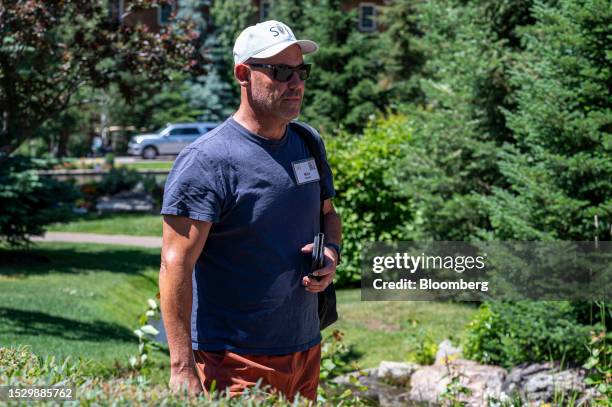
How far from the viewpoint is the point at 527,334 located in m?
7.77

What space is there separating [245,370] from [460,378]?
4701mm

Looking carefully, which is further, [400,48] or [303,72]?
[400,48]

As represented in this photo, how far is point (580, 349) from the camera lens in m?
7.41

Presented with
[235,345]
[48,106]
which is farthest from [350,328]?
[235,345]

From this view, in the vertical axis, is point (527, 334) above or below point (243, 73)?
below

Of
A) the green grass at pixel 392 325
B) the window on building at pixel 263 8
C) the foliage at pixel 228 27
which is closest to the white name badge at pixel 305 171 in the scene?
the green grass at pixel 392 325

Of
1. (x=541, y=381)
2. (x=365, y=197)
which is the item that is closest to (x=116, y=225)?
(x=365, y=197)

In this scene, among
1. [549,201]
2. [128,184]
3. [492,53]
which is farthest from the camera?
[128,184]

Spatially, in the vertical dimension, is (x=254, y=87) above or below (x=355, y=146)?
above

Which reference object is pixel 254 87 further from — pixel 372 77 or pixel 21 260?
pixel 372 77

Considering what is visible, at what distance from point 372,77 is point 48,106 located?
16794 mm

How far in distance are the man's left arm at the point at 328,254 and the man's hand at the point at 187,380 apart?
567mm
